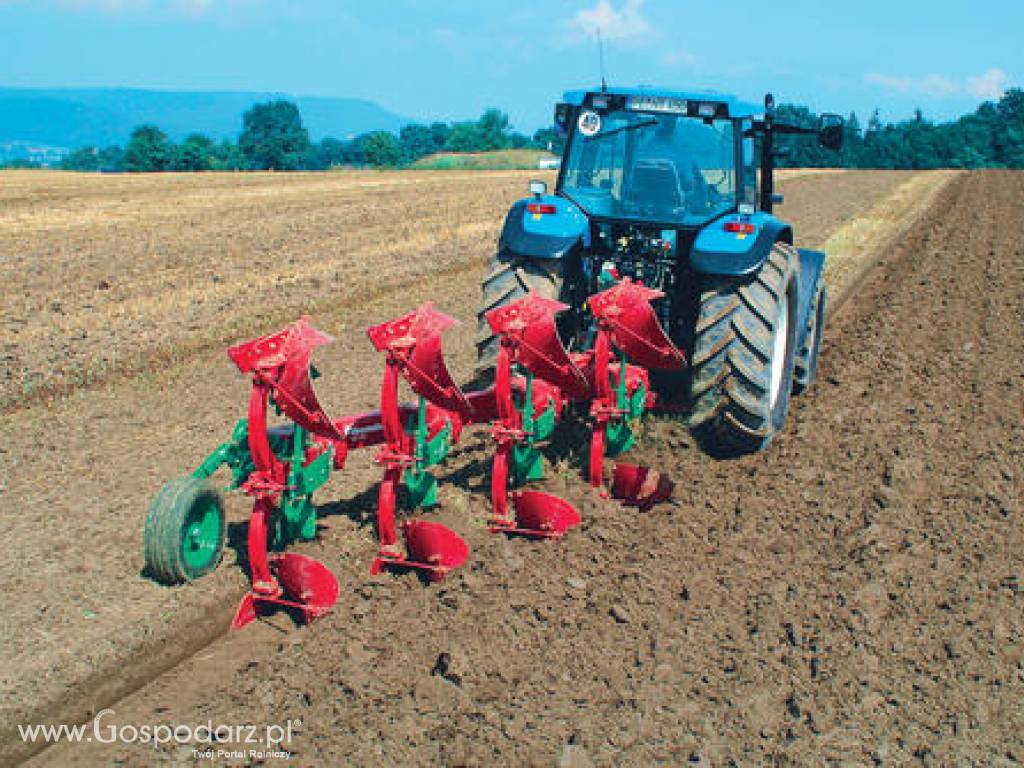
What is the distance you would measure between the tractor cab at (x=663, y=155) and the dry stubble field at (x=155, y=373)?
1.32 metres

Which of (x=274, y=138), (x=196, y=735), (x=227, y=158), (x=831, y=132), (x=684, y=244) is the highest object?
(x=831, y=132)

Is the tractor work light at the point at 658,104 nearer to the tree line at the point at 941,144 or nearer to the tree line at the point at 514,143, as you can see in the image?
→ the tree line at the point at 514,143

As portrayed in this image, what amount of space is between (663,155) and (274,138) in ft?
204

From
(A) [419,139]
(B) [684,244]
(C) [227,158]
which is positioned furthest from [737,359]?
(A) [419,139]

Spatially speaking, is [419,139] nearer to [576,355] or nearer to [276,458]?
[576,355]

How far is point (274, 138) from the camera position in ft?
211

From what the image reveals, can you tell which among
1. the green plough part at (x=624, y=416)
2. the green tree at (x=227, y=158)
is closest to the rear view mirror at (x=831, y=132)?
the green plough part at (x=624, y=416)

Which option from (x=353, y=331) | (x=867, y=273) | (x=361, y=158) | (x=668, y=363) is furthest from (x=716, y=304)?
(x=361, y=158)

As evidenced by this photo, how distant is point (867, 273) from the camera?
41.1ft

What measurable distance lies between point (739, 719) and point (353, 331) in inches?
250

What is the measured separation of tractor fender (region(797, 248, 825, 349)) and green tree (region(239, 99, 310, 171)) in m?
59.6

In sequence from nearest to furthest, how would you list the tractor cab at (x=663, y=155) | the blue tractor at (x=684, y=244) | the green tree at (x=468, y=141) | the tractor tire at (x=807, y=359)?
the blue tractor at (x=684, y=244), the tractor cab at (x=663, y=155), the tractor tire at (x=807, y=359), the green tree at (x=468, y=141)

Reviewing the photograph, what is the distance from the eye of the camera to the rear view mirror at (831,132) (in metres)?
5.81

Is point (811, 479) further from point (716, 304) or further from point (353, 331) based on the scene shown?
point (353, 331)
